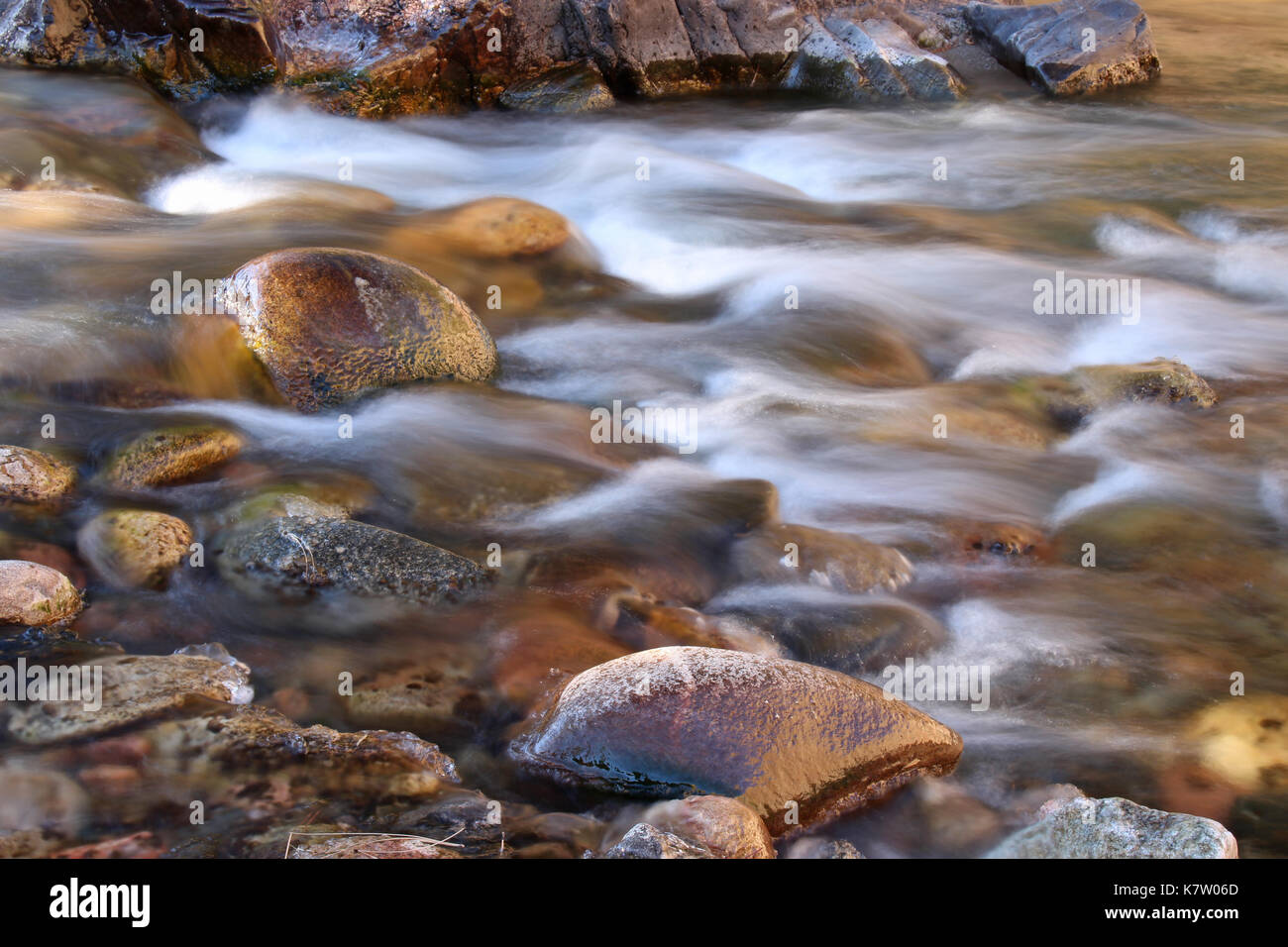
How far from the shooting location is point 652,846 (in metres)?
3.07

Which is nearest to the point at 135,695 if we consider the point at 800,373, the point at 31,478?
the point at 31,478

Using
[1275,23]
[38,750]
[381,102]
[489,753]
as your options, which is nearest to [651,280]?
[381,102]

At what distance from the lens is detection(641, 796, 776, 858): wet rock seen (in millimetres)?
3246

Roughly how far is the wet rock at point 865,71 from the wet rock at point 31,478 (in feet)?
34.0

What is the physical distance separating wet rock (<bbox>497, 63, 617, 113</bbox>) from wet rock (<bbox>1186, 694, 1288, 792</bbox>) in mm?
9528

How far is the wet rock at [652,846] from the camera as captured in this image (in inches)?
120

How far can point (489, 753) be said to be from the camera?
12.7ft

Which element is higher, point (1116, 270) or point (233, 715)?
point (1116, 270)

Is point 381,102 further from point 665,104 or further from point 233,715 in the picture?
point 233,715

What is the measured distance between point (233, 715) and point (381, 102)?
8826 millimetres

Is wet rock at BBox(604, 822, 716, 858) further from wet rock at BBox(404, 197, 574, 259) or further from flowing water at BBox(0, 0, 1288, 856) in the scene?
wet rock at BBox(404, 197, 574, 259)

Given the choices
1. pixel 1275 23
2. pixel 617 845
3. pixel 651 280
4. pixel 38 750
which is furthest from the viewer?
pixel 1275 23

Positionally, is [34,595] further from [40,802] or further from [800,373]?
[800,373]

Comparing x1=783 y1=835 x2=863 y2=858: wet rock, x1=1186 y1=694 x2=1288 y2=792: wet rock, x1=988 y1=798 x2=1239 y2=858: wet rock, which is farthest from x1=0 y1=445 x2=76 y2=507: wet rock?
x1=1186 y1=694 x2=1288 y2=792: wet rock
